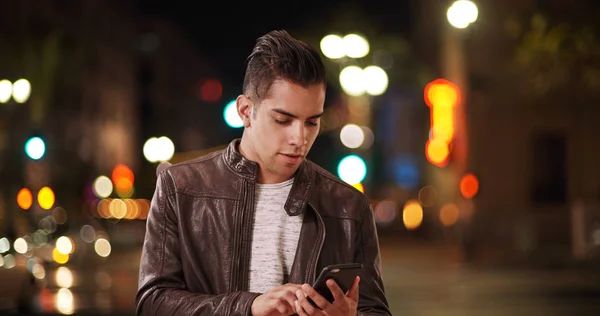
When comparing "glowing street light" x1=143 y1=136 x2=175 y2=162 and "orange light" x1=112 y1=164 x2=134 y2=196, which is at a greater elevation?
"glowing street light" x1=143 y1=136 x2=175 y2=162

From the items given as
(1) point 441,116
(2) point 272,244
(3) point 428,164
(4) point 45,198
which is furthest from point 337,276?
(3) point 428,164

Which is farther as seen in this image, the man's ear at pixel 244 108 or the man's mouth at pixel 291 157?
the man's ear at pixel 244 108

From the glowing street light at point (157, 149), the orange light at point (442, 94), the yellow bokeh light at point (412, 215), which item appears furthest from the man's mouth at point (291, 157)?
the glowing street light at point (157, 149)

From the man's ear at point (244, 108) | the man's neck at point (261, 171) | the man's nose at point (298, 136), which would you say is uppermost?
the man's ear at point (244, 108)

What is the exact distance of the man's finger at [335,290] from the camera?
10.6 ft

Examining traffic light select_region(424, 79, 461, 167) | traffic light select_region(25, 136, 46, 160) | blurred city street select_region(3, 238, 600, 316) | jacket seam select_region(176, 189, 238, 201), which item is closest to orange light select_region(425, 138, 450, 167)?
traffic light select_region(424, 79, 461, 167)

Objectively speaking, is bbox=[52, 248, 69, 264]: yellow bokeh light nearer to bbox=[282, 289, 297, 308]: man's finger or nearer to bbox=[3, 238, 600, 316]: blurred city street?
bbox=[3, 238, 600, 316]: blurred city street

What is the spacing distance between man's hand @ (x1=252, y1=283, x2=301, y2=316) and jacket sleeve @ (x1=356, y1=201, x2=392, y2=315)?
40cm

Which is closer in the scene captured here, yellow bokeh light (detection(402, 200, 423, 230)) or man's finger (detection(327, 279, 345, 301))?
man's finger (detection(327, 279, 345, 301))

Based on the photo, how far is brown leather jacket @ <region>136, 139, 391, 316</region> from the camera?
141 inches

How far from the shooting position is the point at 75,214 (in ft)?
150

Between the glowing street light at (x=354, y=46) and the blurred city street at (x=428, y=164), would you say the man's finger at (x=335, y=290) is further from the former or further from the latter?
the glowing street light at (x=354, y=46)

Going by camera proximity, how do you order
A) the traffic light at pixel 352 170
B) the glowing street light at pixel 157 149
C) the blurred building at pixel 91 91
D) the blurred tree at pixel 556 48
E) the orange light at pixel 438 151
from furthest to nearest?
1. the glowing street light at pixel 157 149
2. the blurred building at pixel 91 91
3. the orange light at pixel 438 151
4. the traffic light at pixel 352 170
5. the blurred tree at pixel 556 48

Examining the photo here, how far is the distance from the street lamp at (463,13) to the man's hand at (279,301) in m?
25.6
